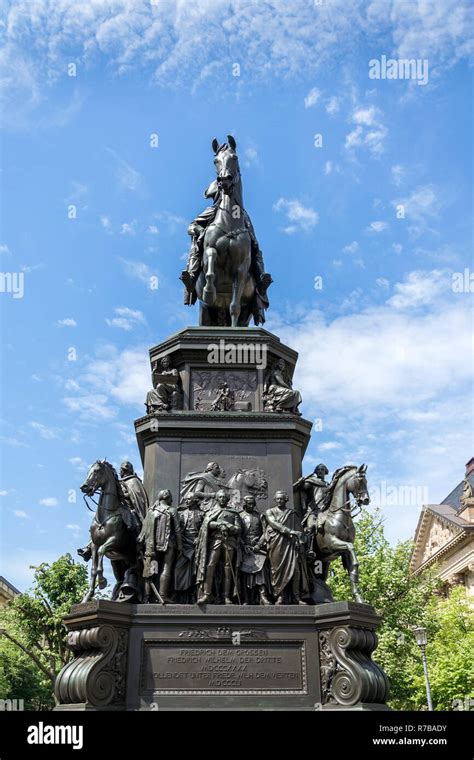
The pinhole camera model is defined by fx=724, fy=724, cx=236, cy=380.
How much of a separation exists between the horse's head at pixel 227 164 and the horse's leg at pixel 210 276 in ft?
5.48

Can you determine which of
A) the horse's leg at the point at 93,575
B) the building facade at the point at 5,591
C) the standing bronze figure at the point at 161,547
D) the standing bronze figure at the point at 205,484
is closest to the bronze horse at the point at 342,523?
the standing bronze figure at the point at 205,484

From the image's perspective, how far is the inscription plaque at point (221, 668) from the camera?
10.8m

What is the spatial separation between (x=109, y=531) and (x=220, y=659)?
9.22 ft

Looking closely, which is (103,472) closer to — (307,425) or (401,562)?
(307,425)

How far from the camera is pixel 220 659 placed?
10992mm

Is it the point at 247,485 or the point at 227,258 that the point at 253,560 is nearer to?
the point at 247,485

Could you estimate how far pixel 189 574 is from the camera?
38.8ft

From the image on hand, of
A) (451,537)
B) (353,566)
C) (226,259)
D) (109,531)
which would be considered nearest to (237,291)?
(226,259)

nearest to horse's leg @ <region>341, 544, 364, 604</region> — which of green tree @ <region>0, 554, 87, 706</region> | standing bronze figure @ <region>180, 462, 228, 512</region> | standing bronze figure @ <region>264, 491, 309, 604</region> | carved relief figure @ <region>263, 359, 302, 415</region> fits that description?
standing bronze figure @ <region>264, 491, 309, 604</region>

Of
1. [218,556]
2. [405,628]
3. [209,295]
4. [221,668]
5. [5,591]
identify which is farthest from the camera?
[5,591]

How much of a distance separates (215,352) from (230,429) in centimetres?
193

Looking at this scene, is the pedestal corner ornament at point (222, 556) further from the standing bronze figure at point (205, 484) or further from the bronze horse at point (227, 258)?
the bronze horse at point (227, 258)
